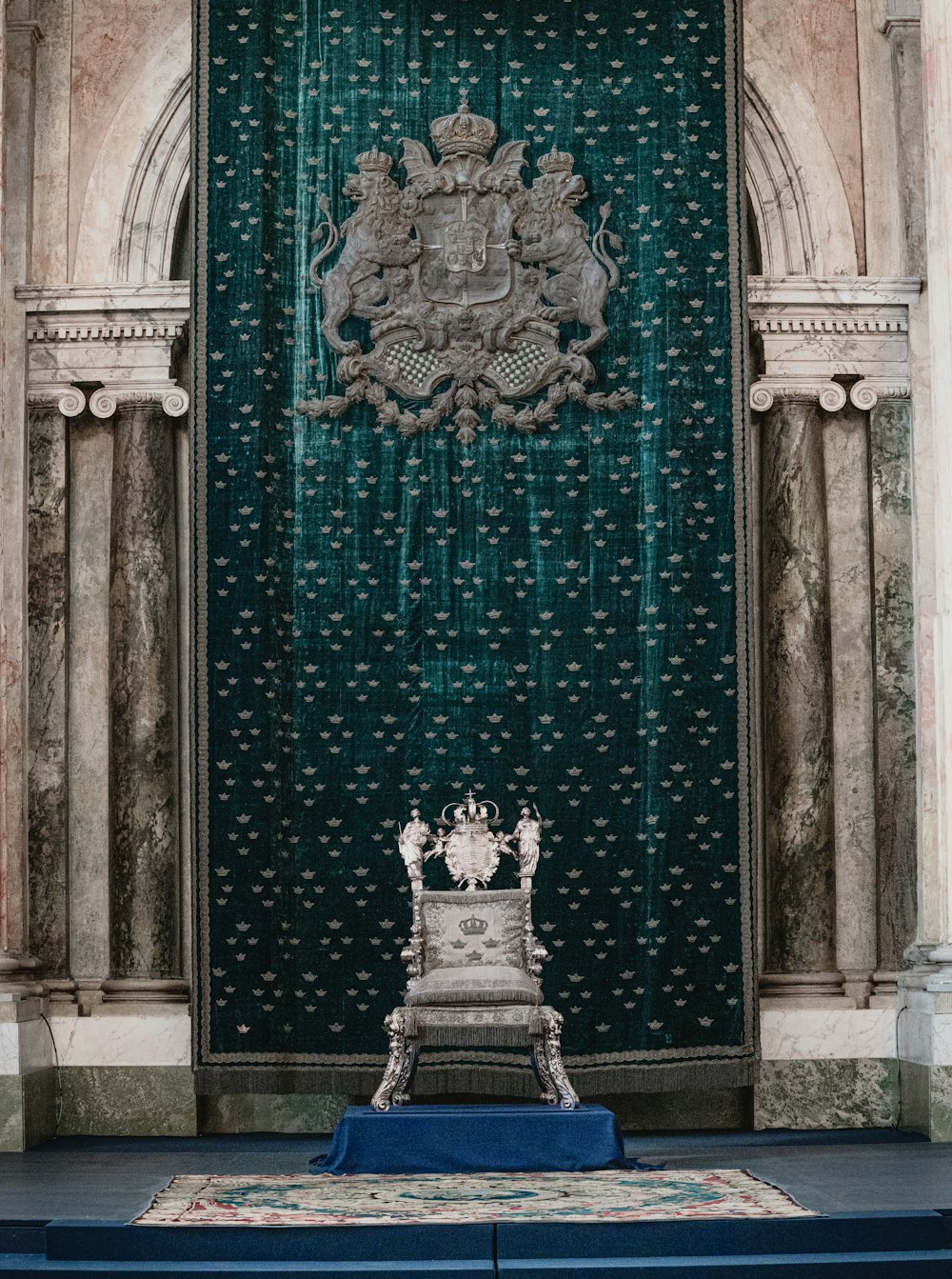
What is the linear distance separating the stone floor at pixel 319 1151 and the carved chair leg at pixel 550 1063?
45cm

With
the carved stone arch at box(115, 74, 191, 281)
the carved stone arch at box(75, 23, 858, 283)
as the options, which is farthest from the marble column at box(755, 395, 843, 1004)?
the carved stone arch at box(115, 74, 191, 281)

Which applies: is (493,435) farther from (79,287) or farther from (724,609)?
(79,287)

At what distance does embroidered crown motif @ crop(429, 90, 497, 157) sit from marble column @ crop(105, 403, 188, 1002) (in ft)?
5.40

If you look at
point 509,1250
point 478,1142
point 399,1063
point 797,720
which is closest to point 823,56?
point 797,720

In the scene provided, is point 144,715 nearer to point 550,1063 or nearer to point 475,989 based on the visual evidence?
point 475,989

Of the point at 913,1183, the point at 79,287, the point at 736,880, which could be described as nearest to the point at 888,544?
the point at 736,880

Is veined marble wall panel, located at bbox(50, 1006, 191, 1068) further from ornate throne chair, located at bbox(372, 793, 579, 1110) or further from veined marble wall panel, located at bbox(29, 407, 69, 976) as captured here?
ornate throne chair, located at bbox(372, 793, 579, 1110)

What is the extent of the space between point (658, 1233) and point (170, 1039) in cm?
323

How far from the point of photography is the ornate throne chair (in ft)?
20.2

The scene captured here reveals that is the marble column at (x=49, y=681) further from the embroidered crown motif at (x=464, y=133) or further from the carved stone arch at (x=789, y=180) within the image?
the carved stone arch at (x=789, y=180)

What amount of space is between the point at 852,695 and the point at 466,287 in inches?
93.5

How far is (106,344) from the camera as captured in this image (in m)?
7.82

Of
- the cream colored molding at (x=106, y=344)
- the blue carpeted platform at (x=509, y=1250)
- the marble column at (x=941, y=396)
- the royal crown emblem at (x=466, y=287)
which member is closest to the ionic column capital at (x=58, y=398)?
the cream colored molding at (x=106, y=344)

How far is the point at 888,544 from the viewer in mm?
7781
